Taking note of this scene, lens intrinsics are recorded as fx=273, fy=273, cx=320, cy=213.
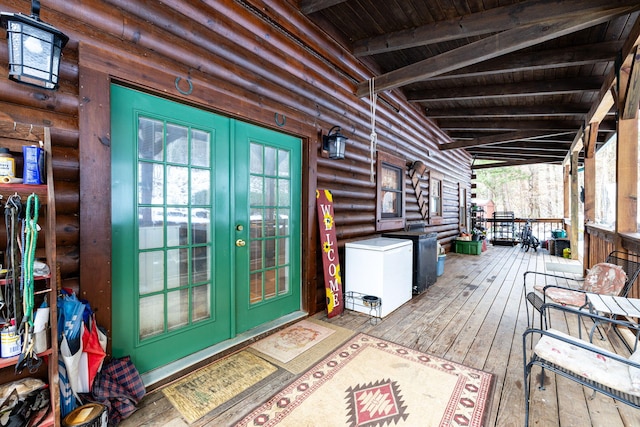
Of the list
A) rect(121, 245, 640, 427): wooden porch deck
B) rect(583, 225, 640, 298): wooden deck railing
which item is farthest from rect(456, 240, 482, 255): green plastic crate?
rect(583, 225, 640, 298): wooden deck railing

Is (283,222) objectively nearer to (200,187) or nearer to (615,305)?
(200,187)

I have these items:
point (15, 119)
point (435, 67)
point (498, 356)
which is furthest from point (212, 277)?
point (435, 67)

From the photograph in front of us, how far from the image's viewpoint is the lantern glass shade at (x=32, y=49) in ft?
4.41

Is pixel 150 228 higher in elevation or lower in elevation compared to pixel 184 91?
lower

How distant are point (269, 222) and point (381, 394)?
188 centimetres

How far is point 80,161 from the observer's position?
169 centimetres

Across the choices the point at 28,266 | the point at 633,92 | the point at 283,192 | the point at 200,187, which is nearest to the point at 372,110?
the point at 283,192

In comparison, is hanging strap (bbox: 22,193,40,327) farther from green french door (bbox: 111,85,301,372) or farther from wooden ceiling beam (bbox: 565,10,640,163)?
wooden ceiling beam (bbox: 565,10,640,163)

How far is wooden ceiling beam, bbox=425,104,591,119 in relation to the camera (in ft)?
17.3

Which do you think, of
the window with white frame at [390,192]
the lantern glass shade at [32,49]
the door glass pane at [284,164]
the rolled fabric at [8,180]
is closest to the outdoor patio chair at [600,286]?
the window with white frame at [390,192]

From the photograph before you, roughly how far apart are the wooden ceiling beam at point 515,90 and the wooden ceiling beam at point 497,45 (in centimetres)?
194

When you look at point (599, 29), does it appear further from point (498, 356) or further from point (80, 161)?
point (80, 161)

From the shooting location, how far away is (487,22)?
3.01m

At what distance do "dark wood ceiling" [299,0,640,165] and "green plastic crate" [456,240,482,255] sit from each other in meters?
3.70
